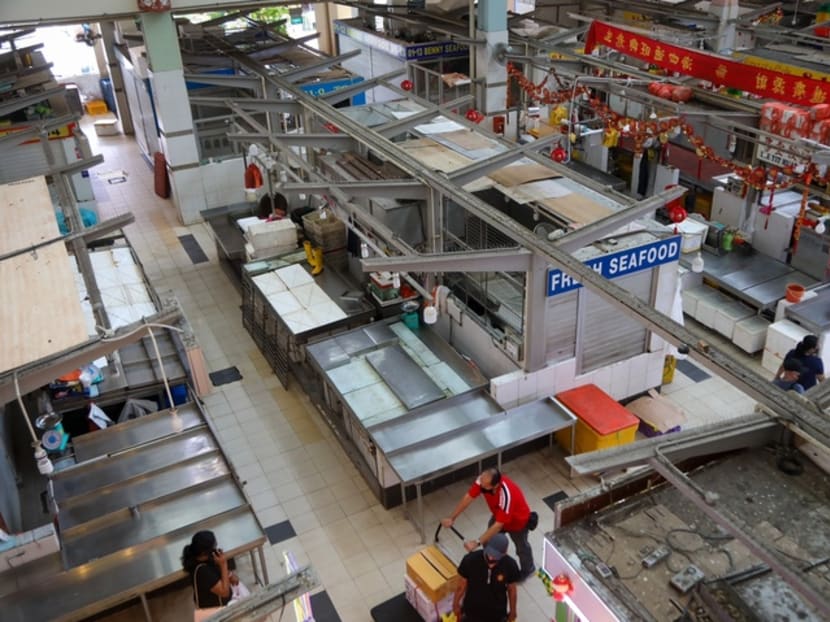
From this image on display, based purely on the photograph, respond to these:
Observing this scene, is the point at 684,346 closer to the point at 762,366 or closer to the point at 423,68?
the point at 762,366

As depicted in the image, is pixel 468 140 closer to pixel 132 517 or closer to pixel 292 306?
pixel 292 306

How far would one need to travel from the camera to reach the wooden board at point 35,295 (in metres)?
5.95

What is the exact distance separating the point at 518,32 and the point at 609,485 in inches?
504

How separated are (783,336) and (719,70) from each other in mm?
3742

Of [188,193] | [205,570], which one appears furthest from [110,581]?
[188,193]

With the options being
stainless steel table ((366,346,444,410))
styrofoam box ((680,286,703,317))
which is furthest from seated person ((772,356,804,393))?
stainless steel table ((366,346,444,410))

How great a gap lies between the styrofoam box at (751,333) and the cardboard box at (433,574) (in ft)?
18.9

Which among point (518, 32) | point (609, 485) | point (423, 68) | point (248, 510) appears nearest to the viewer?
point (609, 485)

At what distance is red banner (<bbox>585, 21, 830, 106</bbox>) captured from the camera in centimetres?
962

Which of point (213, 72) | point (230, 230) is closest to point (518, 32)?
point (213, 72)

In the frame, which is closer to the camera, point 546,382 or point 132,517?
point 132,517

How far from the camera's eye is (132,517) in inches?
283

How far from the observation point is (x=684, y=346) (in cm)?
497

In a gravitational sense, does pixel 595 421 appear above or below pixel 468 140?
below
